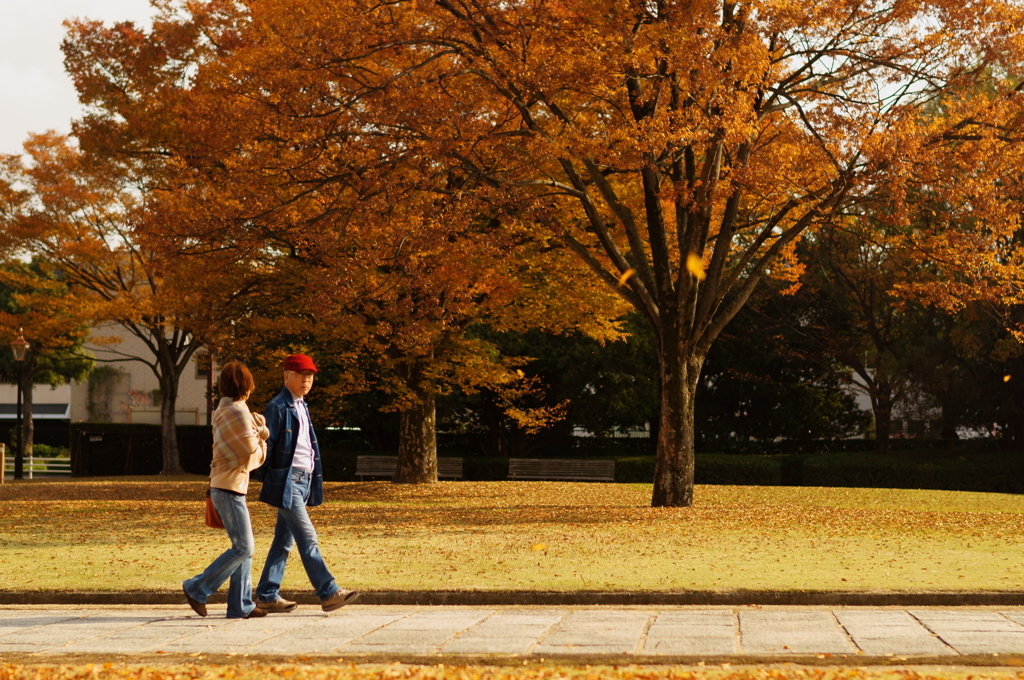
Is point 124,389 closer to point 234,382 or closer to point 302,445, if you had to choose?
point 302,445

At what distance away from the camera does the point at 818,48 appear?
55.1ft

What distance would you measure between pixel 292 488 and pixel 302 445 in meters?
0.34

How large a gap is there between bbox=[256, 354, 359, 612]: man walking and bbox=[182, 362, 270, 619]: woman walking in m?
0.17

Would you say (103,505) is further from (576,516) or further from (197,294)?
(576,516)

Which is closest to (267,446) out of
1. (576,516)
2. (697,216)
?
(576,516)

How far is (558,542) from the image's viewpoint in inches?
504

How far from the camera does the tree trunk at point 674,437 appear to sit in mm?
18188

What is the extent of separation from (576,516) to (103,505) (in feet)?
30.2

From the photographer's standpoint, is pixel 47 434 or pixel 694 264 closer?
pixel 694 264

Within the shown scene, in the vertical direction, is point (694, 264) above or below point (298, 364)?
above

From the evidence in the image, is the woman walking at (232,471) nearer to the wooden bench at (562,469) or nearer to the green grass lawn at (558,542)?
the green grass lawn at (558,542)

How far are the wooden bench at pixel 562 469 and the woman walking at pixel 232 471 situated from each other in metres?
24.1

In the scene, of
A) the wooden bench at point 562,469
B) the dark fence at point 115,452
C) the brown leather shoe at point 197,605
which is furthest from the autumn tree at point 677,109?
the dark fence at point 115,452

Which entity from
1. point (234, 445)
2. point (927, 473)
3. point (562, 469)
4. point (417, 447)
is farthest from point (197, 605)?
point (927, 473)
